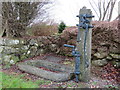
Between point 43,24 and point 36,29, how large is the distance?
14.3 inches

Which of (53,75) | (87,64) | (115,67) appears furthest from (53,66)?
(115,67)

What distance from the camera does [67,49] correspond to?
4340 millimetres

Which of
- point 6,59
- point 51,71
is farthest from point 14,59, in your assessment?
point 51,71

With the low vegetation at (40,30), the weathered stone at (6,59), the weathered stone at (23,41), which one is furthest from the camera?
the low vegetation at (40,30)

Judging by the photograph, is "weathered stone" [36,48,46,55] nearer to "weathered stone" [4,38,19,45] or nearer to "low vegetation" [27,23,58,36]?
"low vegetation" [27,23,58,36]

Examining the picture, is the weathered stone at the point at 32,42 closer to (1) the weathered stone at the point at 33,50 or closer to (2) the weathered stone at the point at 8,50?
(1) the weathered stone at the point at 33,50

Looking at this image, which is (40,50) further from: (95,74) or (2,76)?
(95,74)

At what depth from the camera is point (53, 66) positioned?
319 cm

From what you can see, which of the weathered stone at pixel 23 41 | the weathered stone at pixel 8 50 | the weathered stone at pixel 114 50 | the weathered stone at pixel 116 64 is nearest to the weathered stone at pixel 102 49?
the weathered stone at pixel 114 50

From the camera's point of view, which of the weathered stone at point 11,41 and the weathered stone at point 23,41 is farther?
the weathered stone at point 23,41

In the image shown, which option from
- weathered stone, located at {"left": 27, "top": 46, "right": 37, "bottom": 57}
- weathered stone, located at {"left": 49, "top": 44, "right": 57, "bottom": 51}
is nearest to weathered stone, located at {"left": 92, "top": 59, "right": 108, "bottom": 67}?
weathered stone, located at {"left": 49, "top": 44, "right": 57, "bottom": 51}

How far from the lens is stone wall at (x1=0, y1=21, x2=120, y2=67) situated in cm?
334

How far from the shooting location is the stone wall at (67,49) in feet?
11.0

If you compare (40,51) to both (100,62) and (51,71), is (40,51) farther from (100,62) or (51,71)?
(100,62)
